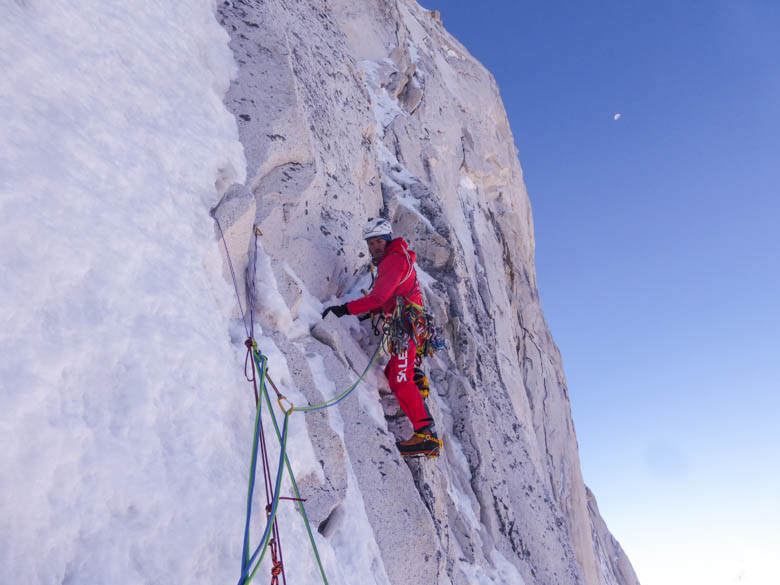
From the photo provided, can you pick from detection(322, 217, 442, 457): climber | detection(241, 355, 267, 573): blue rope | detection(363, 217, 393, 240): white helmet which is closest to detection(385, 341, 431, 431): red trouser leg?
detection(322, 217, 442, 457): climber

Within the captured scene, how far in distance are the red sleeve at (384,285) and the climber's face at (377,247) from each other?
1.72 feet

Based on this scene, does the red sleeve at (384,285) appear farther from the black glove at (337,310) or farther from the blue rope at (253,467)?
the blue rope at (253,467)

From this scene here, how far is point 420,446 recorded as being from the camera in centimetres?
494

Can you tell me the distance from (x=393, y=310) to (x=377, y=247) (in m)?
0.84

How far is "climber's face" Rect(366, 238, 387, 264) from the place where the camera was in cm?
610

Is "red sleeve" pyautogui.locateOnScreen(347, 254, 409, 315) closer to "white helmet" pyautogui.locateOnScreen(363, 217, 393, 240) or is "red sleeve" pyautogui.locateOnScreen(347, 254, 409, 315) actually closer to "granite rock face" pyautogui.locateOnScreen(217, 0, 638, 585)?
"granite rock face" pyautogui.locateOnScreen(217, 0, 638, 585)

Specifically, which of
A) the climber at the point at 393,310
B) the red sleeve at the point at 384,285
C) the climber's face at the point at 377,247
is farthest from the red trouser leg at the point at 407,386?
the climber's face at the point at 377,247

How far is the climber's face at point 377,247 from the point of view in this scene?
240 inches

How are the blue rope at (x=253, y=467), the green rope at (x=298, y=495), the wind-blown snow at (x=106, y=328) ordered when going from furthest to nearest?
the green rope at (x=298, y=495) < the blue rope at (x=253, y=467) < the wind-blown snow at (x=106, y=328)

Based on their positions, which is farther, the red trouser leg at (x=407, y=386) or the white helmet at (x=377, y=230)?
the white helmet at (x=377, y=230)

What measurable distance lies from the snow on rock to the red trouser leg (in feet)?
0.51

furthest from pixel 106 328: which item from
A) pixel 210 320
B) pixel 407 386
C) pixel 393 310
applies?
pixel 393 310

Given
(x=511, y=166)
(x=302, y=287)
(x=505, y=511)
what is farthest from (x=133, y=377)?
(x=511, y=166)

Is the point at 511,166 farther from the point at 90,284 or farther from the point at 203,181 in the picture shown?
the point at 90,284
